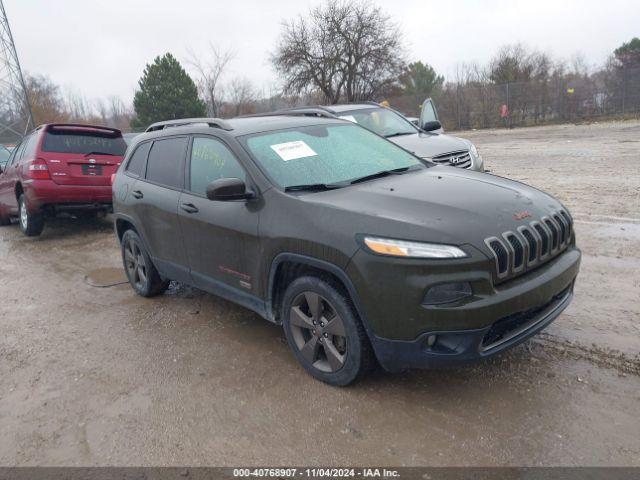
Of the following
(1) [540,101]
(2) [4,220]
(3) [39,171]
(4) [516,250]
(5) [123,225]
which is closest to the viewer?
(4) [516,250]

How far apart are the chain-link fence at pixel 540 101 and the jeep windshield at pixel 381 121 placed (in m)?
21.8

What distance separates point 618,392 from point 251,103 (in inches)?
1890

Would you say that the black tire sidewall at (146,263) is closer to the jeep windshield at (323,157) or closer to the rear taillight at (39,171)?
the jeep windshield at (323,157)

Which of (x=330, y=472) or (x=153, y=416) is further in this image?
(x=153, y=416)

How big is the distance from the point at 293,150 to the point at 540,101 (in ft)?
90.2

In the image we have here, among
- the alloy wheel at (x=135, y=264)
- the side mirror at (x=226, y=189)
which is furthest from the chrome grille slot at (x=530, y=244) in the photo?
the alloy wheel at (x=135, y=264)

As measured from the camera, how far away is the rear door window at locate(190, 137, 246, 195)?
3.78m

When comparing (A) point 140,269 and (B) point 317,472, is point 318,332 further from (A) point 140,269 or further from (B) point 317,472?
(A) point 140,269

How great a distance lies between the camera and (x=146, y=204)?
15.4 ft

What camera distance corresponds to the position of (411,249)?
271 centimetres

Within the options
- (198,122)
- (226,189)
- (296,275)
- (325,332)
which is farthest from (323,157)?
(325,332)

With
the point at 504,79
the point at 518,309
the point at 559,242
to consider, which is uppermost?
the point at 504,79

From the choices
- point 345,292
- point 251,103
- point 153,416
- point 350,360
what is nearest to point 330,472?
point 350,360

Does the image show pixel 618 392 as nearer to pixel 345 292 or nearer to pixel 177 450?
pixel 345 292
